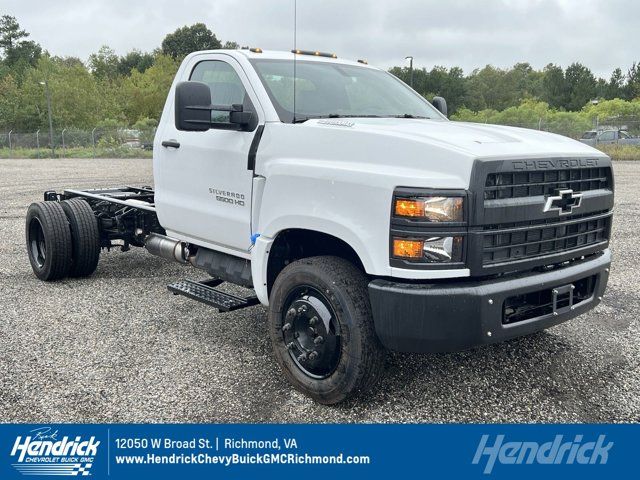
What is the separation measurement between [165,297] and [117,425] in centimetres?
262

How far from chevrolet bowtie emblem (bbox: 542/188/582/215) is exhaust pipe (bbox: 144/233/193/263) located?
2938 millimetres

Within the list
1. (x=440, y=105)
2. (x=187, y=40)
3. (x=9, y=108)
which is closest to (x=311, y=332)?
(x=440, y=105)

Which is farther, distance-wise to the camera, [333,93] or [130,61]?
[130,61]

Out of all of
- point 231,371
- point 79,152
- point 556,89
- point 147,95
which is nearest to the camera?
point 231,371

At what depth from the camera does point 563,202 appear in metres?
3.42

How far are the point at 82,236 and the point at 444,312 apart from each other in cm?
440

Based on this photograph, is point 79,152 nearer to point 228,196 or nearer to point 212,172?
point 212,172

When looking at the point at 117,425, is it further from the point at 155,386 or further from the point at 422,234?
the point at 422,234

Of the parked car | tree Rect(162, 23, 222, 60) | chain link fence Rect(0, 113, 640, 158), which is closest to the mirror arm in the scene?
the parked car

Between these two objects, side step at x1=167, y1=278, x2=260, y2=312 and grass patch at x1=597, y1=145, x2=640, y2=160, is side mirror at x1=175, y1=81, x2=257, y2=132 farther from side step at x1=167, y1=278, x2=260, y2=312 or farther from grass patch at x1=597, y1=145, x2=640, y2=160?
grass patch at x1=597, y1=145, x2=640, y2=160

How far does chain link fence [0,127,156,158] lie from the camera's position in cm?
3796

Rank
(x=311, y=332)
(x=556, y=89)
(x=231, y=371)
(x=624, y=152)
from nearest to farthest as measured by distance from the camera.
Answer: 1. (x=311, y=332)
2. (x=231, y=371)
3. (x=624, y=152)
4. (x=556, y=89)

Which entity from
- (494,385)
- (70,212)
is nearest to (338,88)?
(494,385)

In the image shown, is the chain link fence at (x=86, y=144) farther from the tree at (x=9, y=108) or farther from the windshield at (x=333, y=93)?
the windshield at (x=333, y=93)
